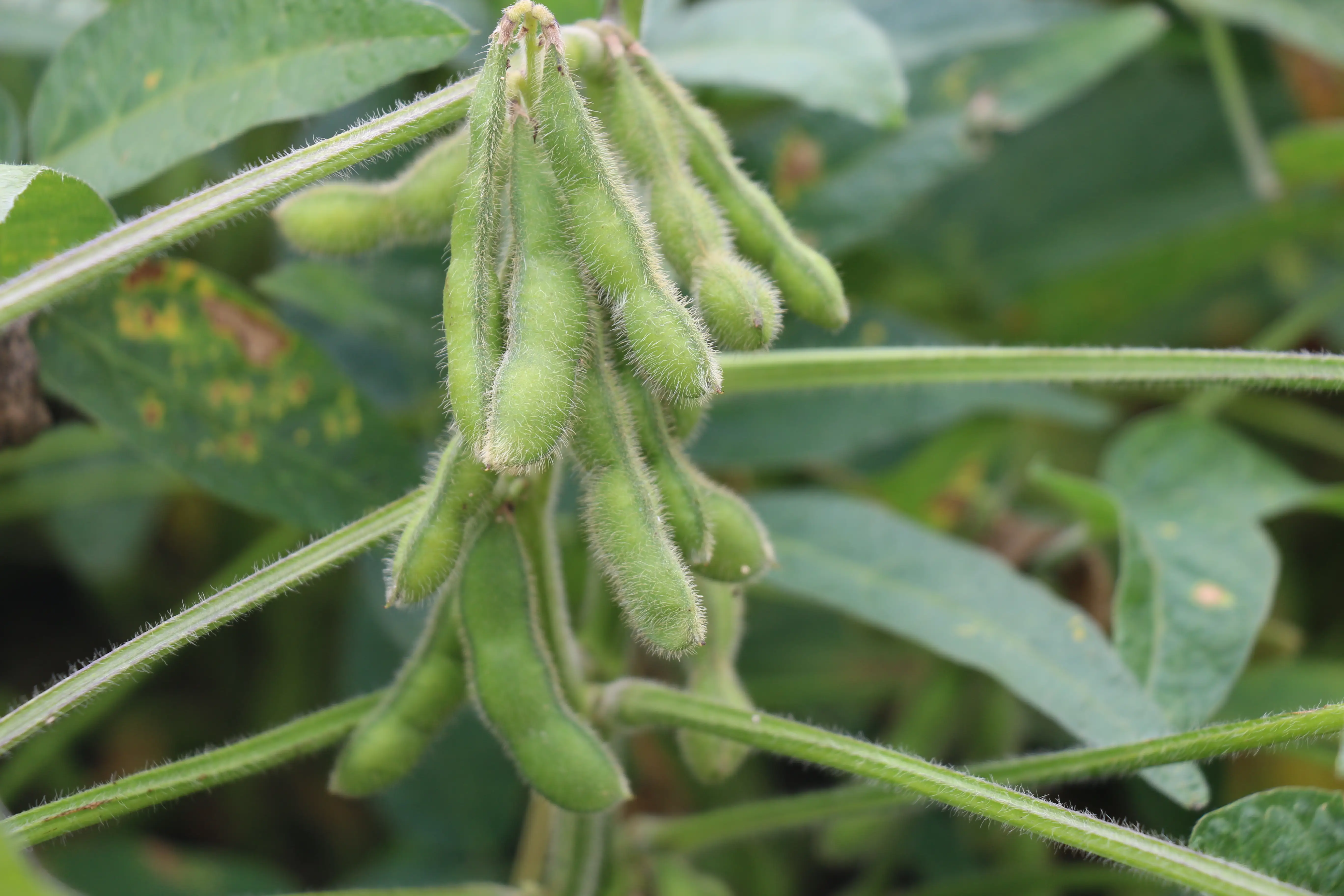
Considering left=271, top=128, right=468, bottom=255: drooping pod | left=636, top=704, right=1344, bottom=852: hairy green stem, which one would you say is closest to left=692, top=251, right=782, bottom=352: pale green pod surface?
left=271, top=128, right=468, bottom=255: drooping pod

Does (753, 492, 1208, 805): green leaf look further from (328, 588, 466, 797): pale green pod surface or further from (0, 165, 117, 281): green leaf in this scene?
(0, 165, 117, 281): green leaf

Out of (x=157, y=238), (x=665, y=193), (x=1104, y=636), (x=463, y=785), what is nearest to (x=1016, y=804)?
(x=1104, y=636)

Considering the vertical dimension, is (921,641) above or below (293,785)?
above

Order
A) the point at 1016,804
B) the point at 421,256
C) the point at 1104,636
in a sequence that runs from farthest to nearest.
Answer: the point at 421,256 → the point at 1104,636 → the point at 1016,804

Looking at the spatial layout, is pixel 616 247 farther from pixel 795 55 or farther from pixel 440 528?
pixel 795 55

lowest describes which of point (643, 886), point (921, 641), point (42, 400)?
point (643, 886)

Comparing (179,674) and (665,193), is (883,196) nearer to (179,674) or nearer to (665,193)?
(665,193)

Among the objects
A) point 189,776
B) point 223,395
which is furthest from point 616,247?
point 223,395
